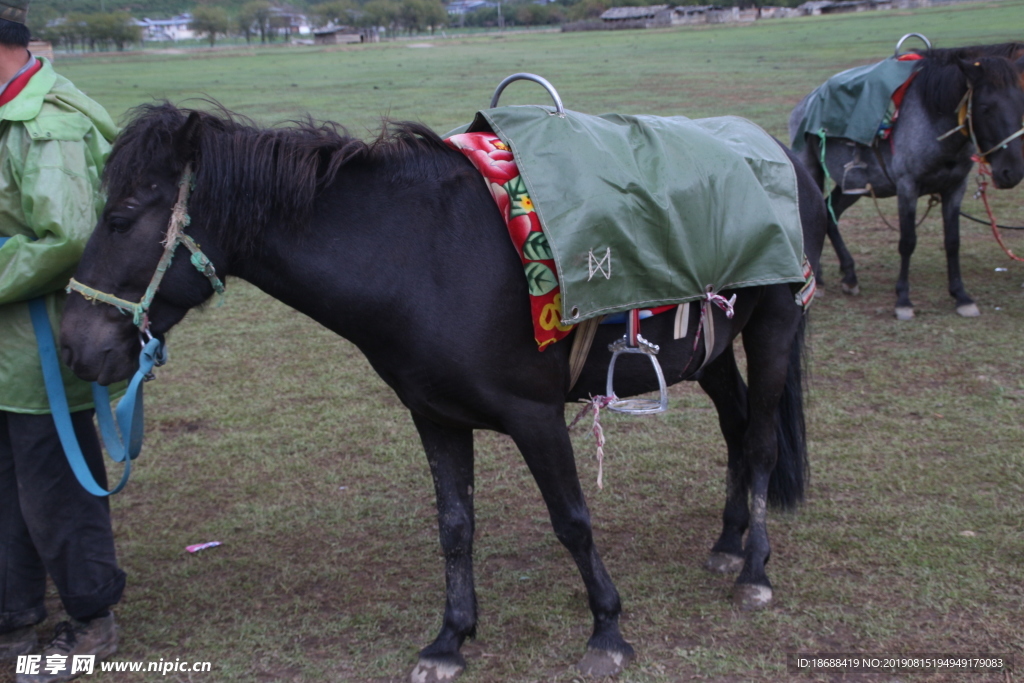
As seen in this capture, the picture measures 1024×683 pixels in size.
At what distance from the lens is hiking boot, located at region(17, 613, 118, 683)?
2848 mm

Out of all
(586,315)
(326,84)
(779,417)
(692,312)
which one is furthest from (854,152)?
(326,84)

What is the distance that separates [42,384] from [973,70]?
229 inches

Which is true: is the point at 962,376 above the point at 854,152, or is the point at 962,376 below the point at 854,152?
below

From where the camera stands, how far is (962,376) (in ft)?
16.4

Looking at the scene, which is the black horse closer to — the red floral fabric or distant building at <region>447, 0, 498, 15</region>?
the red floral fabric

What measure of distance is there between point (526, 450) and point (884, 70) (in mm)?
5268

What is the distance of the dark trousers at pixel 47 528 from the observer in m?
2.80

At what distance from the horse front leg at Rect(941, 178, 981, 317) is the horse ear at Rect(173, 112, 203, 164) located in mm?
5526

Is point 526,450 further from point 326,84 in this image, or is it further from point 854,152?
point 326,84

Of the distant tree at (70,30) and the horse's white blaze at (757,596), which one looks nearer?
the horse's white blaze at (757,596)

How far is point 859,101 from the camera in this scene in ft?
21.5

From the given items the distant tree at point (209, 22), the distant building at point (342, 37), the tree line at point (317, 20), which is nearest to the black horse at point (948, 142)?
the tree line at point (317, 20)

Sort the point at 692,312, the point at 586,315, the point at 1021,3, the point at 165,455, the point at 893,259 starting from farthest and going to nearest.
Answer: the point at 1021,3 < the point at 893,259 < the point at 165,455 < the point at 692,312 < the point at 586,315

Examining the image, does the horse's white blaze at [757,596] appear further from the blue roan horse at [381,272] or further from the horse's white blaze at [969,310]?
the horse's white blaze at [969,310]
